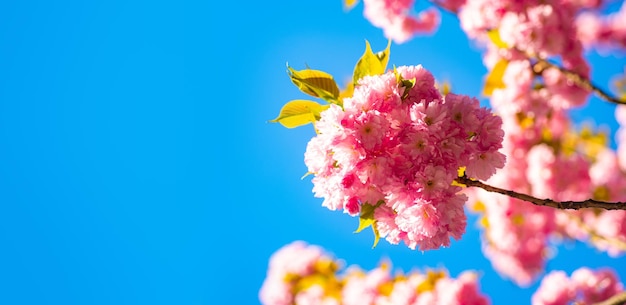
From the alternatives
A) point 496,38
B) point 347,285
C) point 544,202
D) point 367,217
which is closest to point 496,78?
point 496,38

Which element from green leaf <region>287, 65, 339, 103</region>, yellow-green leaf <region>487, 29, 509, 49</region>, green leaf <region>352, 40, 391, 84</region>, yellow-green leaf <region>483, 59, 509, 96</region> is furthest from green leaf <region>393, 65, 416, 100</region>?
yellow-green leaf <region>483, 59, 509, 96</region>

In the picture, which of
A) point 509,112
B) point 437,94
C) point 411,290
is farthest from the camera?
point 509,112

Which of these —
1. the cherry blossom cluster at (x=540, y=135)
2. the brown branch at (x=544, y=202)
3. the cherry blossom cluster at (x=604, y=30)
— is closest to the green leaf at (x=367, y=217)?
the brown branch at (x=544, y=202)

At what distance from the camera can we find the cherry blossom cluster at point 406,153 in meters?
1.50

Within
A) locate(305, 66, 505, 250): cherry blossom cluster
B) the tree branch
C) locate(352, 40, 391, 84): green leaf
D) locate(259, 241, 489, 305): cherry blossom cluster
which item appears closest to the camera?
locate(305, 66, 505, 250): cherry blossom cluster

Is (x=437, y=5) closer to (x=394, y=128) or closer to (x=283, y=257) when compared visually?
(x=283, y=257)

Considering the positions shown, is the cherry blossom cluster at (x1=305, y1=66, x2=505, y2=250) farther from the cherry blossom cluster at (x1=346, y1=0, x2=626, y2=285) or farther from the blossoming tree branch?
the cherry blossom cluster at (x1=346, y1=0, x2=626, y2=285)

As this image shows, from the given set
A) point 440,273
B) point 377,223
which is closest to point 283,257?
point 440,273

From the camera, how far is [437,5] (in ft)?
13.8

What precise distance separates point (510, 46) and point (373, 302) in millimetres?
2193

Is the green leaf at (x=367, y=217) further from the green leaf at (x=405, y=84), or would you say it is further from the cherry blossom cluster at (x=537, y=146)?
the cherry blossom cluster at (x=537, y=146)

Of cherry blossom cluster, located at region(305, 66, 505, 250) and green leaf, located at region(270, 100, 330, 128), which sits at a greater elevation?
green leaf, located at region(270, 100, 330, 128)

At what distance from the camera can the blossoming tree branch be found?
4.96ft

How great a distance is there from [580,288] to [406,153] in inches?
124
